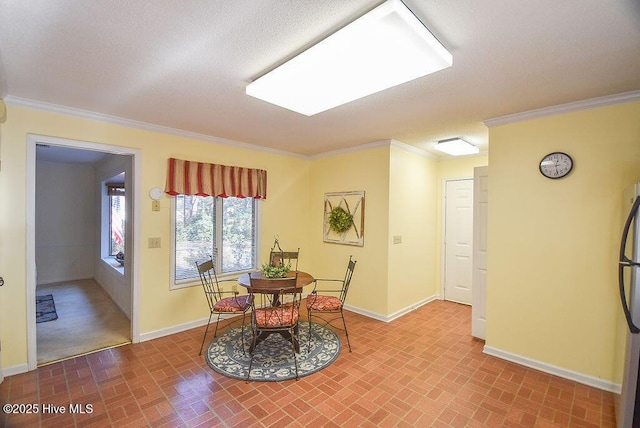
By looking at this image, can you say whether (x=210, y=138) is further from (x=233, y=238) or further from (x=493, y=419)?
(x=493, y=419)

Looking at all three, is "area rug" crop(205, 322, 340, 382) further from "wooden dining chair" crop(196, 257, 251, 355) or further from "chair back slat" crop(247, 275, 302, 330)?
"chair back slat" crop(247, 275, 302, 330)

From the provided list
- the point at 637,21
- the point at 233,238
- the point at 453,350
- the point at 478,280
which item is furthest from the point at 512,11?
the point at 233,238

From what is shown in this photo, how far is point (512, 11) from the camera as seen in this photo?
146 centimetres

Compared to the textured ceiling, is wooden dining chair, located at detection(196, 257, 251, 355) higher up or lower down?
lower down

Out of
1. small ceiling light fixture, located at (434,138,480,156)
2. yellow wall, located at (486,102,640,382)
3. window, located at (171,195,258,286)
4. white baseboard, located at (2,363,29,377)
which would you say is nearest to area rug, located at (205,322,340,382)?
window, located at (171,195,258,286)

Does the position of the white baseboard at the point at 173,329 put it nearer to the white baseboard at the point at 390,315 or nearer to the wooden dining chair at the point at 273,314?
the wooden dining chair at the point at 273,314

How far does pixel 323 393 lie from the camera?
7.80 ft

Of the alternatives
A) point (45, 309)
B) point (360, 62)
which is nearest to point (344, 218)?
point (360, 62)

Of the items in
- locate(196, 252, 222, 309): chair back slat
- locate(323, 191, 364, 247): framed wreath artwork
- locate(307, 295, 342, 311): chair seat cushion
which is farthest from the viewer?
locate(323, 191, 364, 247): framed wreath artwork

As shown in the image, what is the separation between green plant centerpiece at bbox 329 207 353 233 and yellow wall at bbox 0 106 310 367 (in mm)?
701

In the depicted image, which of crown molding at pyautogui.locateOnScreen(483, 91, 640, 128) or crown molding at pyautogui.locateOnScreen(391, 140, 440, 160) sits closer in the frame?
crown molding at pyautogui.locateOnScreen(483, 91, 640, 128)

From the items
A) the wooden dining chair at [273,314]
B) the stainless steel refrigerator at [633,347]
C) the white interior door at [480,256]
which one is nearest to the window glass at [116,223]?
the wooden dining chair at [273,314]

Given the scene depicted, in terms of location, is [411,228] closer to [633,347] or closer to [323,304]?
[323,304]

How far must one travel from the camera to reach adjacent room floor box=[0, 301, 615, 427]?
2.07m
